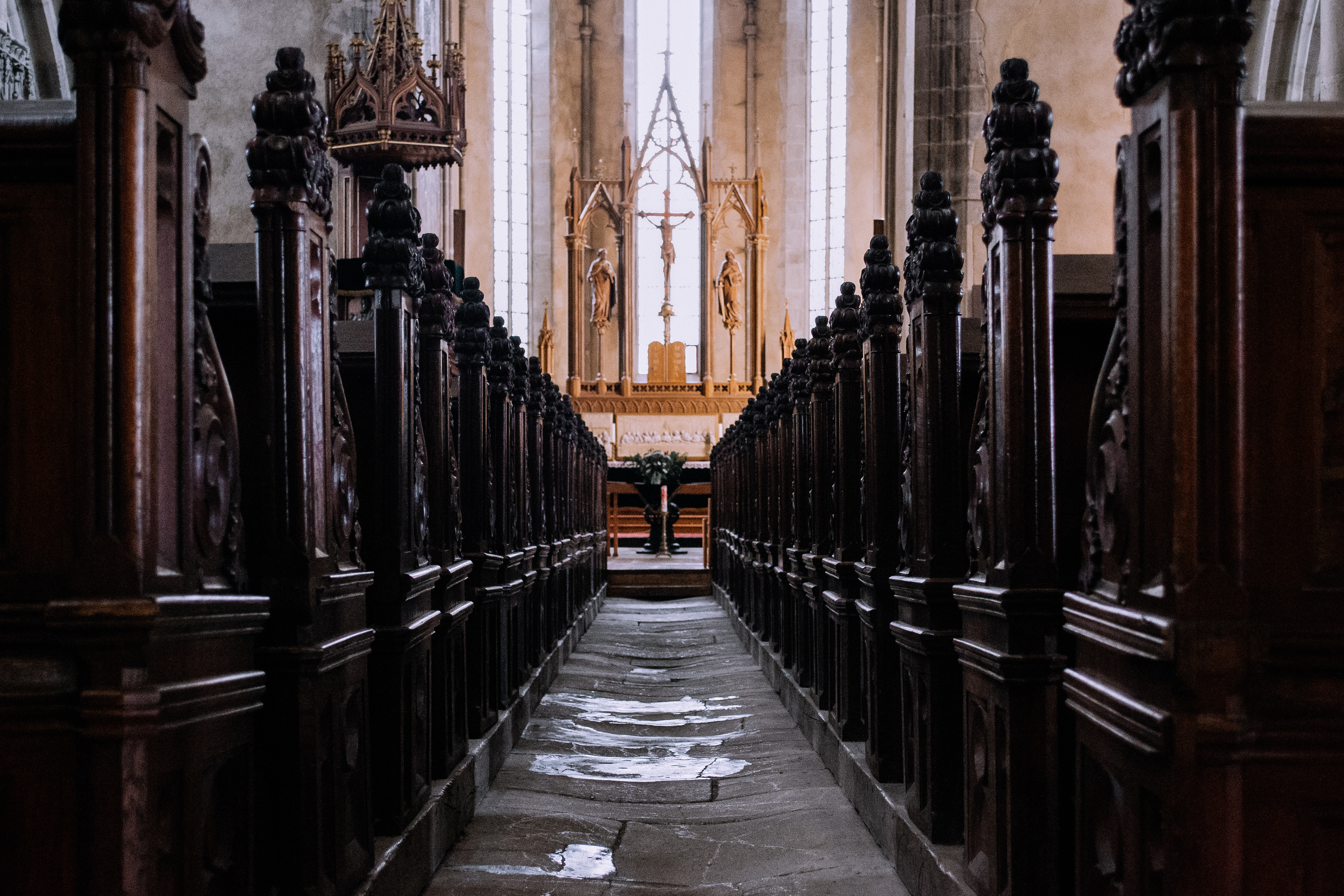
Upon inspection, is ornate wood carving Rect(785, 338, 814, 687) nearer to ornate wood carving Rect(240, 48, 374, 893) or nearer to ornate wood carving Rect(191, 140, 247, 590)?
ornate wood carving Rect(240, 48, 374, 893)

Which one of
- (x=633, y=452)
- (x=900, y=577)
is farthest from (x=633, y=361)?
(x=900, y=577)

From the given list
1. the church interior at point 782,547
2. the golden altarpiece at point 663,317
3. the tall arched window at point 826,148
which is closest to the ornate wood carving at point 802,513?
the church interior at point 782,547

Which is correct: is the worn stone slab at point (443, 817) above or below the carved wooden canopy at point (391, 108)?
below

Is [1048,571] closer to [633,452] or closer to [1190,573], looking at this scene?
[1190,573]

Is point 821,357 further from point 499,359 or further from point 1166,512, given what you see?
point 1166,512

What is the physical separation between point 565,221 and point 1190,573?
56.4ft

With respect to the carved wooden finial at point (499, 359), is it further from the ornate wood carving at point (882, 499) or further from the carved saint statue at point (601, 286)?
the carved saint statue at point (601, 286)

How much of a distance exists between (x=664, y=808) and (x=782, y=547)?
229 centimetres

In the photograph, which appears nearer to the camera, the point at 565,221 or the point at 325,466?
the point at 325,466

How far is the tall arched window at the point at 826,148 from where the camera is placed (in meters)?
17.3

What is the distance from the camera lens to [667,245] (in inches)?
654

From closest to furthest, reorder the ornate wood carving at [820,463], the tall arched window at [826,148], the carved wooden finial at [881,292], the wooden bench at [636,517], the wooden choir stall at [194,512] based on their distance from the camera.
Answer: the wooden choir stall at [194,512]
the carved wooden finial at [881,292]
the ornate wood carving at [820,463]
the wooden bench at [636,517]
the tall arched window at [826,148]

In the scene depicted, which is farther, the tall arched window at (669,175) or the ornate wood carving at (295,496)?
the tall arched window at (669,175)

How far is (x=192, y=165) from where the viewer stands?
1.62 m
